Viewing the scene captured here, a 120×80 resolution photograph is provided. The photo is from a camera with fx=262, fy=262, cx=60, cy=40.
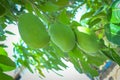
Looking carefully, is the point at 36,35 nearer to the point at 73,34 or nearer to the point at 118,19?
the point at 73,34

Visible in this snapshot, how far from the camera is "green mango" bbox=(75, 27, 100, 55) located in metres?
0.86

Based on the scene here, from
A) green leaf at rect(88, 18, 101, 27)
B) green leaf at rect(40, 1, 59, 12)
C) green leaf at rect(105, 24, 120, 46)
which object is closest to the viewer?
green leaf at rect(105, 24, 120, 46)

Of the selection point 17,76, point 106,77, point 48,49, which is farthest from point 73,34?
point 106,77

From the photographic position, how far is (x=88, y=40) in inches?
34.0

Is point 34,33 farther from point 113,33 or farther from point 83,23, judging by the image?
point 83,23

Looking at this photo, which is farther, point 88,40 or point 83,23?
point 83,23

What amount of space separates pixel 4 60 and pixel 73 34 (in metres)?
0.32

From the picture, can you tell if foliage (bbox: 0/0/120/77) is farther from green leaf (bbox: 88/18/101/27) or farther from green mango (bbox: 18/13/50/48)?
green mango (bbox: 18/13/50/48)

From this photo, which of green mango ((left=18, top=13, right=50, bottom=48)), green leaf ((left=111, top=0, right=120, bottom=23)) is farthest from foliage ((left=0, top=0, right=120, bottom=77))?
green mango ((left=18, top=13, right=50, bottom=48))

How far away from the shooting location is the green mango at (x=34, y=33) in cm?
86

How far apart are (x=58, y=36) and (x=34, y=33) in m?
0.08

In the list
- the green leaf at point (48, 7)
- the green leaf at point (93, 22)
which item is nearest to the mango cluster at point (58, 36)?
the green leaf at point (93, 22)

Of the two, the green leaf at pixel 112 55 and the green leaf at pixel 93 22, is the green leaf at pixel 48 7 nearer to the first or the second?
the green leaf at pixel 93 22

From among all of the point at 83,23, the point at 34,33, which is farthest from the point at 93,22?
the point at 34,33
